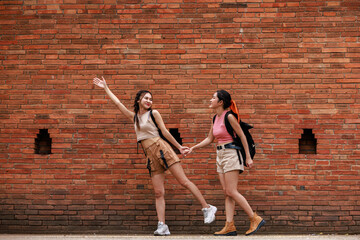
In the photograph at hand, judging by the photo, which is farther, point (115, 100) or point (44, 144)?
point (44, 144)

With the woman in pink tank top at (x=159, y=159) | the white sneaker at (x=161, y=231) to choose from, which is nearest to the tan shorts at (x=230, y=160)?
the woman in pink tank top at (x=159, y=159)

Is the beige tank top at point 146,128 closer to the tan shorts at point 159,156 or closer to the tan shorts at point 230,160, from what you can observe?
the tan shorts at point 159,156

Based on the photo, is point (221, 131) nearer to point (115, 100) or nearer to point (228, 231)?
point (228, 231)

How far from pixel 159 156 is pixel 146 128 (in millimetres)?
430

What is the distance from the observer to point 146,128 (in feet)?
18.9

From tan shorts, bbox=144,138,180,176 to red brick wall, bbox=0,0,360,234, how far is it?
32.1 inches

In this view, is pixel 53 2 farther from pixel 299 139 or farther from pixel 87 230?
pixel 299 139

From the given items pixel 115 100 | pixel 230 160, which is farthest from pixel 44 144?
pixel 230 160

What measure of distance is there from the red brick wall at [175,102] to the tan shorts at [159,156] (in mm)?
816

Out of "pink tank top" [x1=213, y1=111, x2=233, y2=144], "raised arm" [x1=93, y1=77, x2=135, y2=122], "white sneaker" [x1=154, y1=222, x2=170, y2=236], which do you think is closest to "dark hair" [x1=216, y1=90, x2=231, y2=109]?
"pink tank top" [x1=213, y1=111, x2=233, y2=144]

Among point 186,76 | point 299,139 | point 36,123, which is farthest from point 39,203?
point 299,139

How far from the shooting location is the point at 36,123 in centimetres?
668

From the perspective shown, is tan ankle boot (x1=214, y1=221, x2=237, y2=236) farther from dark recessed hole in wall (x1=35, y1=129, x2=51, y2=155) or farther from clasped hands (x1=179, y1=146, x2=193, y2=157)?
dark recessed hole in wall (x1=35, y1=129, x2=51, y2=155)

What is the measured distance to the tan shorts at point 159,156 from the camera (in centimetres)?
573
